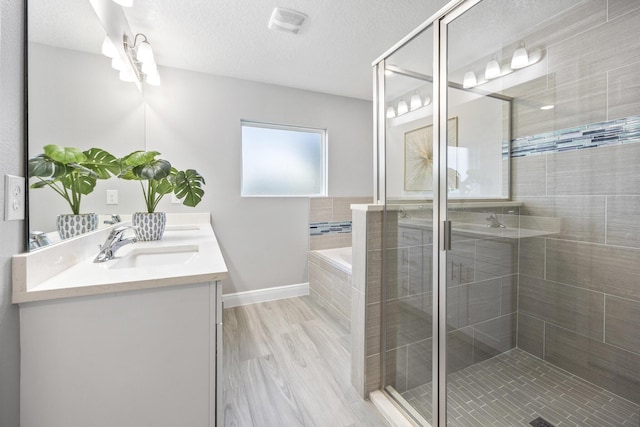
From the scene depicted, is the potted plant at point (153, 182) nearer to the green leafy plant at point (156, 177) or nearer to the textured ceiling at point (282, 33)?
the green leafy plant at point (156, 177)

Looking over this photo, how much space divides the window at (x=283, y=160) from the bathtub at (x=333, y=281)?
74 centimetres

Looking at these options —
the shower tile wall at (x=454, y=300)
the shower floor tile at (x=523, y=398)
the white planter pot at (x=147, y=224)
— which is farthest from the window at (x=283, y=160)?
the shower floor tile at (x=523, y=398)

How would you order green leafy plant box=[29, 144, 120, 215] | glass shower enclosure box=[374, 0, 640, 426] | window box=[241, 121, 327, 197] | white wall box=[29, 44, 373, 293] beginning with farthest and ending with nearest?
window box=[241, 121, 327, 197]
white wall box=[29, 44, 373, 293]
glass shower enclosure box=[374, 0, 640, 426]
green leafy plant box=[29, 144, 120, 215]

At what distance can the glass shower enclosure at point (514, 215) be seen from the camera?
1.17 metres

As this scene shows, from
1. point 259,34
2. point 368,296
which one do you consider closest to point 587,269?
point 368,296

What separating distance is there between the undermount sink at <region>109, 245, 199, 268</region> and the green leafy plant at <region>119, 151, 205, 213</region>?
0.39m

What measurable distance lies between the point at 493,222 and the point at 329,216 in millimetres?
1897

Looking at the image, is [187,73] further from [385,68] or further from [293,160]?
[385,68]

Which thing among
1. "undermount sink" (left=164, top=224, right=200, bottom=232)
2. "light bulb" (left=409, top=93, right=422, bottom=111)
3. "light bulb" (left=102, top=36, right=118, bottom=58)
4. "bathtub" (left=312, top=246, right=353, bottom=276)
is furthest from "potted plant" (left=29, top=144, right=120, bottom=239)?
"bathtub" (left=312, top=246, right=353, bottom=276)

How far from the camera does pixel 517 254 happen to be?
1.47 meters

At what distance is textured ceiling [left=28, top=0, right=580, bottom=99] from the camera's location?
119 cm

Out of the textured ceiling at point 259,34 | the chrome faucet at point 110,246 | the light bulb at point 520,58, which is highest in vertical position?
the textured ceiling at point 259,34

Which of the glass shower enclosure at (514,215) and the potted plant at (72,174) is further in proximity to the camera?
the glass shower enclosure at (514,215)

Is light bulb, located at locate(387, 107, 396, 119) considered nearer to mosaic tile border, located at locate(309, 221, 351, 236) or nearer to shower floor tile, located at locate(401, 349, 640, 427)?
shower floor tile, located at locate(401, 349, 640, 427)
